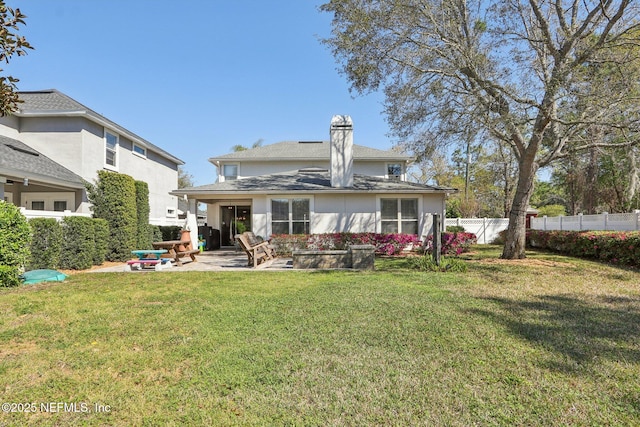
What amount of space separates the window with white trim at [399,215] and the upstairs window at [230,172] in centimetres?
990

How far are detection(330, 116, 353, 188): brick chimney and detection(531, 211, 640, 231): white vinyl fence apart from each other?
1124 cm

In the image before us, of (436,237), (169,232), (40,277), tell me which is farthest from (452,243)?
(169,232)

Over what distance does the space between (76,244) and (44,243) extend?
87 centimetres

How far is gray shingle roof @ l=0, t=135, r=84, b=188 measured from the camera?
970 centimetres

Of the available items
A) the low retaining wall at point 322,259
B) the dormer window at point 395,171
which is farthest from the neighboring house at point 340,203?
the dormer window at point 395,171

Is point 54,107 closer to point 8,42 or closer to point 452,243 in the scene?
point 8,42

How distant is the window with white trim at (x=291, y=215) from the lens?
13750mm

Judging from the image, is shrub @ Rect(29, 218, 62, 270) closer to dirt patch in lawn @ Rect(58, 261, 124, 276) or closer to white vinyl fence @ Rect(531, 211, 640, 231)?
dirt patch in lawn @ Rect(58, 261, 124, 276)

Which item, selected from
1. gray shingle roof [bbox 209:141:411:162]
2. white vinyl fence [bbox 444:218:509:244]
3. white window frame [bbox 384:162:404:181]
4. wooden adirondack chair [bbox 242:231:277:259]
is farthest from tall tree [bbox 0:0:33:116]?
white vinyl fence [bbox 444:218:509:244]

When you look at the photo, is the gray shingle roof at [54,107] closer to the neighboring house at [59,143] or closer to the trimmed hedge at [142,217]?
the neighboring house at [59,143]

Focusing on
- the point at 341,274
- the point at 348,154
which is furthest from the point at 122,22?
the point at 341,274

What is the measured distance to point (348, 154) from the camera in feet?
45.6

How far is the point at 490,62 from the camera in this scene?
378 inches

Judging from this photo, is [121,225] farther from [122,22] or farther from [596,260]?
[596,260]
